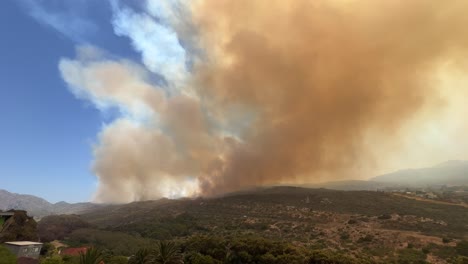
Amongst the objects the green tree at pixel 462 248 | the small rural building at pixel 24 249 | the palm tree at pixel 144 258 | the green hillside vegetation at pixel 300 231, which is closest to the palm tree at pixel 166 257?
the palm tree at pixel 144 258

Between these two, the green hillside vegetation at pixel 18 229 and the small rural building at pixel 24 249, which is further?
the green hillside vegetation at pixel 18 229

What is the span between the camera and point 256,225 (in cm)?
8462

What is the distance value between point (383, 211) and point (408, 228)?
747 inches

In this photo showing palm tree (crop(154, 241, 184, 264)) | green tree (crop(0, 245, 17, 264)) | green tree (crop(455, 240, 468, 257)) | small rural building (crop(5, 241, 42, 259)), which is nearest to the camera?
green tree (crop(0, 245, 17, 264))

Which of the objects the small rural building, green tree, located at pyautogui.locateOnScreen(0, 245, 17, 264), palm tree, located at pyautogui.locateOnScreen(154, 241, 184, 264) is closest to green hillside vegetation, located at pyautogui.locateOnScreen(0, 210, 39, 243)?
the small rural building

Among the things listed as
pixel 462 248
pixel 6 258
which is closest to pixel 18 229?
pixel 6 258

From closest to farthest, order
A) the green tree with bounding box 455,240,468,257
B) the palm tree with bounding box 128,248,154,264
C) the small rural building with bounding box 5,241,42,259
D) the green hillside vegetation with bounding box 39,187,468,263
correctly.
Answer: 1. the palm tree with bounding box 128,248,154,264
2. the green tree with bounding box 455,240,468,257
3. the green hillside vegetation with bounding box 39,187,468,263
4. the small rural building with bounding box 5,241,42,259

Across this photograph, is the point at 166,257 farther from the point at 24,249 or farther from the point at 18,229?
the point at 18,229

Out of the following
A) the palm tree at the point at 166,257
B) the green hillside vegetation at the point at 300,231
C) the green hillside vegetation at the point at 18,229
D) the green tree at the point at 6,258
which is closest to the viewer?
the green tree at the point at 6,258

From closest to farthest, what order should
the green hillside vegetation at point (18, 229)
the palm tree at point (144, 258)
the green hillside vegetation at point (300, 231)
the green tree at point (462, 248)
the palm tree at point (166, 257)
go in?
the palm tree at point (166, 257), the palm tree at point (144, 258), the green tree at point (462, 248), the green hillside vegetation at point (300, 231), the green hillside vegetation at point (18, 229)

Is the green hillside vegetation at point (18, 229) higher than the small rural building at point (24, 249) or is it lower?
higher

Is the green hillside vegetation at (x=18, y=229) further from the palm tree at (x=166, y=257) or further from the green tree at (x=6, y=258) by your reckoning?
the palm tree at (x=166, y=257)

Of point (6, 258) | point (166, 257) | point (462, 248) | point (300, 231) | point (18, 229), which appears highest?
point (18, 229)

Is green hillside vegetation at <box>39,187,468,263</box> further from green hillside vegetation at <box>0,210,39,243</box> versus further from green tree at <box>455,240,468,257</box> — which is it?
green hillside vegetation at <box>0,210,39,243</box>
